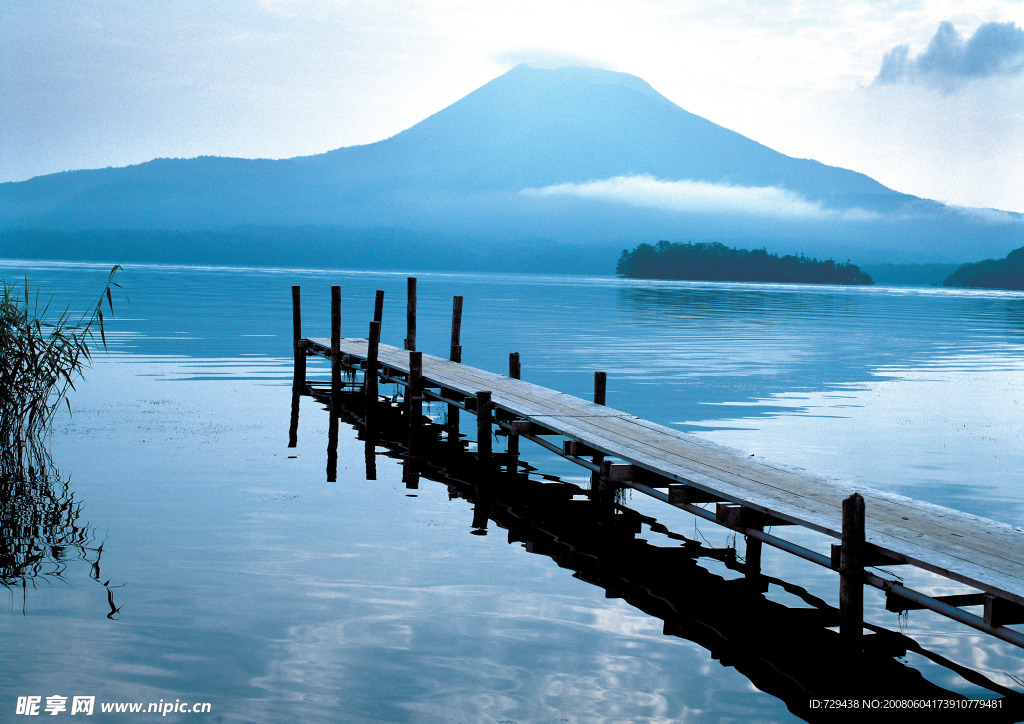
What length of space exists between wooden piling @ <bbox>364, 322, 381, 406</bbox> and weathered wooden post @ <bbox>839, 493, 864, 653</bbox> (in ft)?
43.8

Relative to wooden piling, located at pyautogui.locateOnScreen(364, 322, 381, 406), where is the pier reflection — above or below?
below

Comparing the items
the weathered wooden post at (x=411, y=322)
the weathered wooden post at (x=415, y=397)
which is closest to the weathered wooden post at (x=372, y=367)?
the weathered wooden post at (x=415, y=397)

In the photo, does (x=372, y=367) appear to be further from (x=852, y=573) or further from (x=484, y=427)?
(x=852, y=573)

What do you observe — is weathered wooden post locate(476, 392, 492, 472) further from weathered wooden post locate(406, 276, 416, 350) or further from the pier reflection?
weathered wooden post locate(406, 276, 416, 350)

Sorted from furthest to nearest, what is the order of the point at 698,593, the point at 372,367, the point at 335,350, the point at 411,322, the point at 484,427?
1. the point at 411,322
2. the point at 335,350
3. the point at 372,367
4. the point at 484,427
5. the point at 698,593

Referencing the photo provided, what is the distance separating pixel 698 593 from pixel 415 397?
8.75m

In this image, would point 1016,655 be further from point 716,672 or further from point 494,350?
point 494,350

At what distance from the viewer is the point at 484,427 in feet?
49.3

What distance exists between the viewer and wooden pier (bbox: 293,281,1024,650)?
7559 millimetres

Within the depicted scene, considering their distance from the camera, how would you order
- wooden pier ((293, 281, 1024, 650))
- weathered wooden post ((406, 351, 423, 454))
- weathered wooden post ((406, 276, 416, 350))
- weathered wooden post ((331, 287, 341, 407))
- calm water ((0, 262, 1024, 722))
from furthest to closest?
1. weathered wooden post ((406, 276, 416, 350))
2. weathered wooden post ((331, 287, 341, 407))
3. weathered wooden post ((406, 351, 423, 454))
4. calm water ((0, 262, 1024, 722))
5. wooden pier ((293, 281, 1024, 650))

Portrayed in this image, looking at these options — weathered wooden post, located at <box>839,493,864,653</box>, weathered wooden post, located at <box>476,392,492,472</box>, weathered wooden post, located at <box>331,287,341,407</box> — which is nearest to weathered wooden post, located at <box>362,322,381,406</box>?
weathered wooden post, located at <box>331,287,341,407</box>

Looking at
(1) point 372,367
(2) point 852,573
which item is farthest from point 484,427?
(2) point 852,573

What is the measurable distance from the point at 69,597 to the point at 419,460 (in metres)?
7.77

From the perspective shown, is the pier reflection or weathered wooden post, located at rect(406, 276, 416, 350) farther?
weathered wooden post, located at rect(406, 276, 416, 350)
